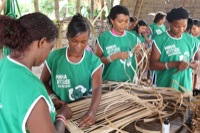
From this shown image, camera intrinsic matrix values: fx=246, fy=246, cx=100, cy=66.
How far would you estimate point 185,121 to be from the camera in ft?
3.71

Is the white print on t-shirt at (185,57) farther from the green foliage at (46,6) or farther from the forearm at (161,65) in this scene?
the green foliage at (46,6)

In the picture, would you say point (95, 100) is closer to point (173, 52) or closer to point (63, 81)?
point (63, 81)

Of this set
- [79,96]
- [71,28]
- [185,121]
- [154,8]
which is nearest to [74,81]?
[79,96]

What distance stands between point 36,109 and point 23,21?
11.9 inches

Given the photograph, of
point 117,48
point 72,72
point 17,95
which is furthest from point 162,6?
point 17,95

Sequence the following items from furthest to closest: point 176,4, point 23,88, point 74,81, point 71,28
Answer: point 176,4 → point 74,81 → point 71,28 → point 23,88

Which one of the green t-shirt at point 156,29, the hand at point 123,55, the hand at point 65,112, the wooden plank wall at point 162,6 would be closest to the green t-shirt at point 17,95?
the hand at point 65,112

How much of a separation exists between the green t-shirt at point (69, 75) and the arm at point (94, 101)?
0.07m

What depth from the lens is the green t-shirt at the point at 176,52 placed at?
1875 mm

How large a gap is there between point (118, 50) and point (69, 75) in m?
0.63

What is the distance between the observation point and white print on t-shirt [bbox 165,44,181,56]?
1.87 meters

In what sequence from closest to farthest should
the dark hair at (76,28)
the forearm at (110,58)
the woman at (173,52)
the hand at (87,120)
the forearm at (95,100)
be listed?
the hand at (87,120) < the forearm at (95,100) < the dark hair at (76,28) < the woman at (173,52) < the forearm at (110,58)

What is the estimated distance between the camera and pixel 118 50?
6.66 feet

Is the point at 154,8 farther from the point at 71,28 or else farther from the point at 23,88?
the point at 23,88
